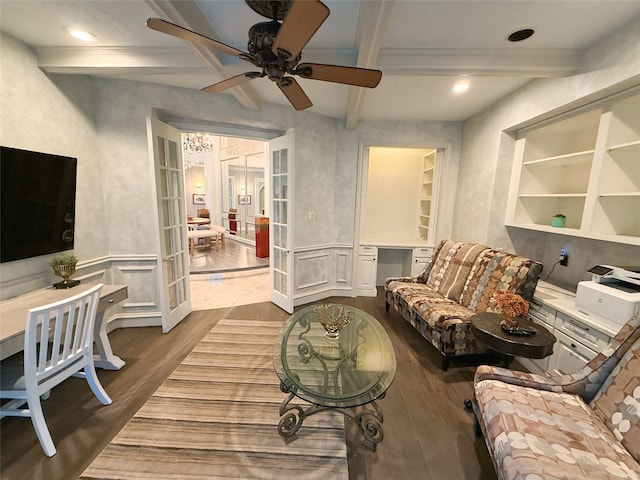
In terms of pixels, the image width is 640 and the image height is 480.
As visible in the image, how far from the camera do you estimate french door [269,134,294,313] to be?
3.22 metres

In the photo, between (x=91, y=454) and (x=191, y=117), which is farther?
(x=191, y=117)

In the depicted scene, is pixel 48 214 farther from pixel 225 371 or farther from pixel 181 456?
pixel 181 456

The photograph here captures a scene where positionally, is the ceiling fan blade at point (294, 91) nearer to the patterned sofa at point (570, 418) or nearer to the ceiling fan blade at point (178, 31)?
the ceiling fan blade at point (178, 31)

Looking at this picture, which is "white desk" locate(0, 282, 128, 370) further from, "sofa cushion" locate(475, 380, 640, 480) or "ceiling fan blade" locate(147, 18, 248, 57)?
"sofa cushion" locate(475, 380, 640, 480)

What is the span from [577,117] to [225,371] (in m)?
3.76

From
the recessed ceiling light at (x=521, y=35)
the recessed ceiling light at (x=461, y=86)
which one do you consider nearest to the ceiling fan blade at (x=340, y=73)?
the recessed ceiling light at (x=521, y=35)

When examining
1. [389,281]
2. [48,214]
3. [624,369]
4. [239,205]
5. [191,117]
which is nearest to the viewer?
[624,369]

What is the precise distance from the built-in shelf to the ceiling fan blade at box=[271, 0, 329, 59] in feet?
7.22

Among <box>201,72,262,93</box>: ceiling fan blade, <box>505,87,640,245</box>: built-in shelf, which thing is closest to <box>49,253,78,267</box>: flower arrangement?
<box>201,72,262,93</box>: ceiling fan blade

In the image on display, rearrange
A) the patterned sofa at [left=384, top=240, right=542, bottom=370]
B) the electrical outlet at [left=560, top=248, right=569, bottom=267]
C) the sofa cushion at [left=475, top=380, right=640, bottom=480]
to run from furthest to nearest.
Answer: the electrical outlet at [left=560, top=248, right=569, bottom=267]
the patterned sofa at [left=384, top=240, right=542, bottom=370]
the sofa cushion at [left=475, top=380, right=640, bottom=480]

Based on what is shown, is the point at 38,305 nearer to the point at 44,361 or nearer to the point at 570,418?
the point at 44,361

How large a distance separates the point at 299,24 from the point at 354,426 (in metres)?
2.32

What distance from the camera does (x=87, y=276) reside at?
2.59 metres

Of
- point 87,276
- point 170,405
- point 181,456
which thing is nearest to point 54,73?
point 87,276
